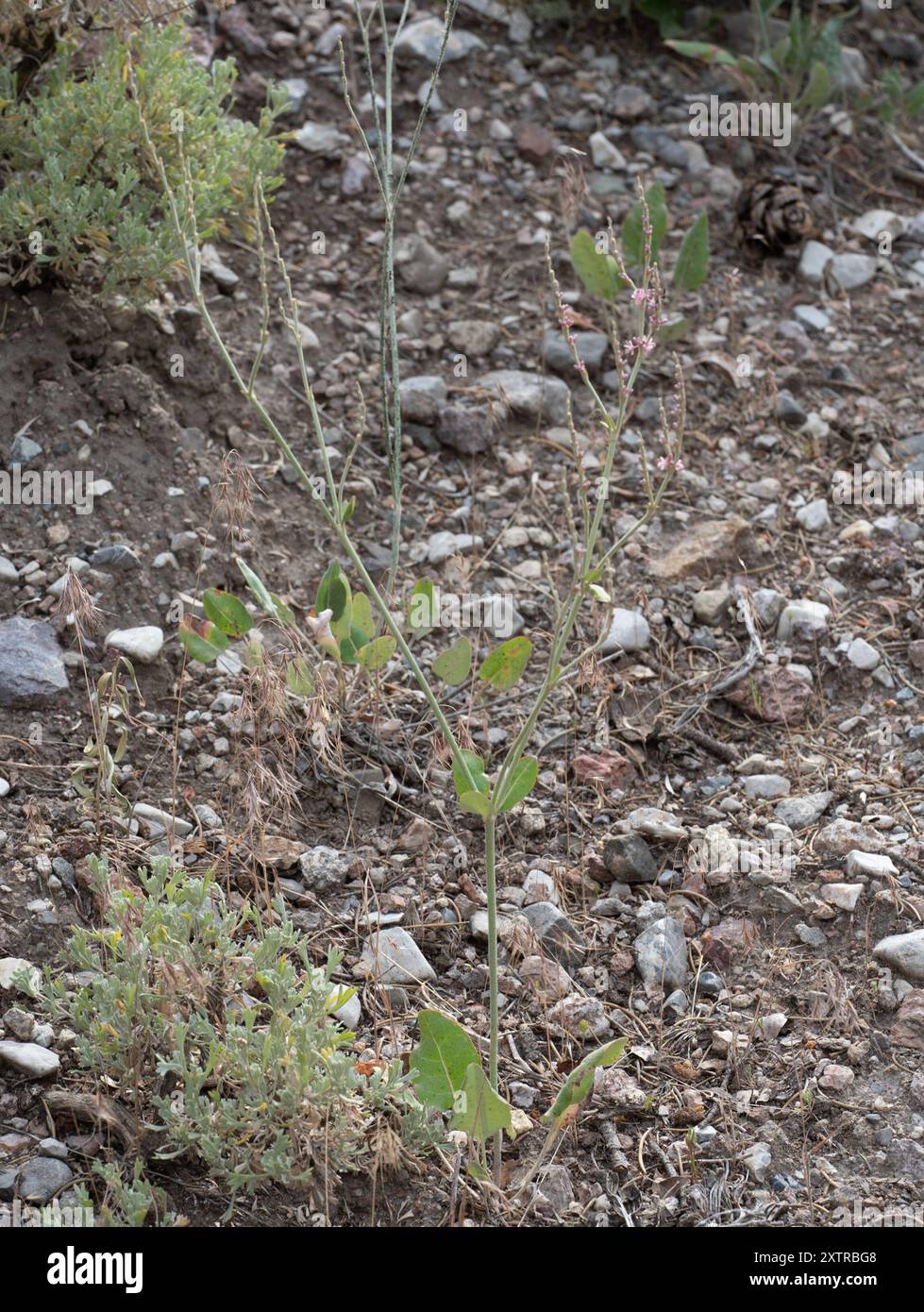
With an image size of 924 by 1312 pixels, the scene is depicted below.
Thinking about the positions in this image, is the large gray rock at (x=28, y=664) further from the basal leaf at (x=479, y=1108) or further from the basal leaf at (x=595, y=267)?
the basal leaf at (x=595, y=267)

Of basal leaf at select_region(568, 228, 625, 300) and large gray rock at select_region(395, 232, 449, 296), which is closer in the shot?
basal leaf at select_region(568, 228, 625, 300)

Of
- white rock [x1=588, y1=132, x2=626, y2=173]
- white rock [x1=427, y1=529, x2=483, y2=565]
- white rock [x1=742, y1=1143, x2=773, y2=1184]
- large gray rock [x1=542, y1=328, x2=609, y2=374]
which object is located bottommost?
white rock [x1=742, y1=1143, x2=773, y2=1184]

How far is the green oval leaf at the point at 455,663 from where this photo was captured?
3.06 metres

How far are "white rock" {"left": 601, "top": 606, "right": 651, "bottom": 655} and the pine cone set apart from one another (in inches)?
74.6

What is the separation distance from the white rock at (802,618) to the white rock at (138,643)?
5.34 ft

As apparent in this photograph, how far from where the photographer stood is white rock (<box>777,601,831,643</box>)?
11.5ft

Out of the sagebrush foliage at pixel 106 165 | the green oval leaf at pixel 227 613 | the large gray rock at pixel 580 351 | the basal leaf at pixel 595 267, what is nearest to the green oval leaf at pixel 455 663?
the green oval leaf at pixel 227 613

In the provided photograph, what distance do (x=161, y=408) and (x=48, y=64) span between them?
102 cm

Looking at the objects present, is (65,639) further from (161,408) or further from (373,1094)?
(373,1094)

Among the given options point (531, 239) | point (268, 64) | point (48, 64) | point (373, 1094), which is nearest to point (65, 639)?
point (373, 1094)

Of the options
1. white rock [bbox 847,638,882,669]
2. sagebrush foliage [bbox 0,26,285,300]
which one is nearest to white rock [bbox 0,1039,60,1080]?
sagebrush foliage [bbox 0,26,285,300]

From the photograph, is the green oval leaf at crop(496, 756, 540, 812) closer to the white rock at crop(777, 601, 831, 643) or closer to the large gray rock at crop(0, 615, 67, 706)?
the large gray rock at crop(0, 615, 67, 706)

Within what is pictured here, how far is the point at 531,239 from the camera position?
4613 millimetres

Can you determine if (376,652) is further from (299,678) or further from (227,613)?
(227,613)
